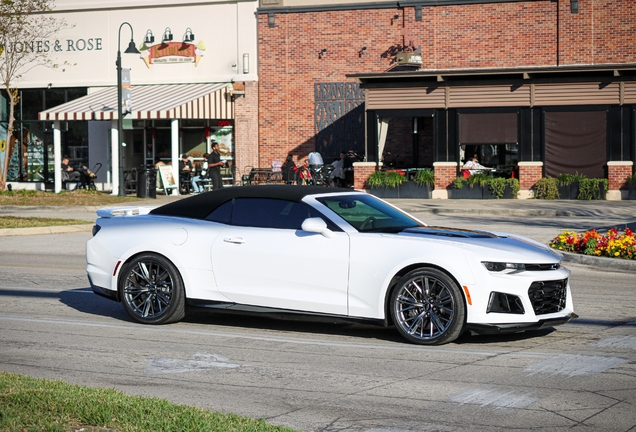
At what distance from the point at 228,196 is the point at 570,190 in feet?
74.9

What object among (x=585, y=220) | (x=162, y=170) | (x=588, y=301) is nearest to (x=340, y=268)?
(x=588, y=301)

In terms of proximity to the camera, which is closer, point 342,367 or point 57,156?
point 342,367

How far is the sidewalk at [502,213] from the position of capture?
2091cm

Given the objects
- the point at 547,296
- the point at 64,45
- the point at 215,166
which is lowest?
the point at 547,296

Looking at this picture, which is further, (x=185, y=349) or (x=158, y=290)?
(x=158, y=290)

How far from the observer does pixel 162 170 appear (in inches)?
1359

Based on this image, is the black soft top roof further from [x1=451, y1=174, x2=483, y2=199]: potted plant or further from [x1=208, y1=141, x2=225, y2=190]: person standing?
[x1=451, y1=174, x2=483, y2=199]: potted plant

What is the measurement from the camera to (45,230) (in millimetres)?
20500

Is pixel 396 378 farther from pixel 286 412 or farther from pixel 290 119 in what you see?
pixel 290 119

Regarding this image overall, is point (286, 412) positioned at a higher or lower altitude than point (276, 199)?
lower

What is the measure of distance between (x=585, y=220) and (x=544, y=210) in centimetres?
231

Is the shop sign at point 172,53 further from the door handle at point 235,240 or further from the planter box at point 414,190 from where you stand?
the door handle at point 235,240

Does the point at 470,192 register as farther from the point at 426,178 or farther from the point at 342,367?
the point at 342,367

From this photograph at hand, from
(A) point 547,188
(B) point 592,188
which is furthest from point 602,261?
(A) point 547,188
